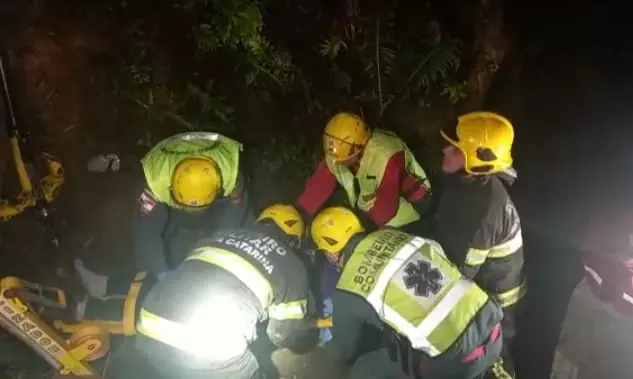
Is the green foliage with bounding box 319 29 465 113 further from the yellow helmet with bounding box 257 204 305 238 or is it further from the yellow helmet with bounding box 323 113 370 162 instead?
the yellow helmet with bounding box 257 204 305 238

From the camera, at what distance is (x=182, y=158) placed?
536 centimetres

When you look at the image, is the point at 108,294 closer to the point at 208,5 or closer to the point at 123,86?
the point at 123,86

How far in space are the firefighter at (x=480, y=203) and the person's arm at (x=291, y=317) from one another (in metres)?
0.96

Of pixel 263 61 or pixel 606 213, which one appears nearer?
pixel 606 213

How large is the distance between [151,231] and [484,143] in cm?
233

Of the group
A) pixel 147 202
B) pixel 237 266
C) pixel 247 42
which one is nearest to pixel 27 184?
pixel 147 202

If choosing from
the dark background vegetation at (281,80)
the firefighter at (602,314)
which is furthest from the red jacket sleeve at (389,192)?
the firefighter at (602,314)

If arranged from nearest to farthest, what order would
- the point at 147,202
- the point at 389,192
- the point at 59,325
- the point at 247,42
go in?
the point at 59,325
the point at 147,202
the point at 389,192
the point at 247,42

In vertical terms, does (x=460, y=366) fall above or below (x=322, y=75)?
below

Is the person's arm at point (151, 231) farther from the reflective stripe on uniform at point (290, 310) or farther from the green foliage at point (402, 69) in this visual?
the green foliage at point (402, 69)

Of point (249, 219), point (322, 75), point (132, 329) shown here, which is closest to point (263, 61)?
A: point (322, 75)

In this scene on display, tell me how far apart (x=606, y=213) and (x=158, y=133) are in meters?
3.70

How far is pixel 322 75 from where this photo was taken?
23.0ft

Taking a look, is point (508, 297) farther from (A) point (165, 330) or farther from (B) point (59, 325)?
(B) point (59, 325)
